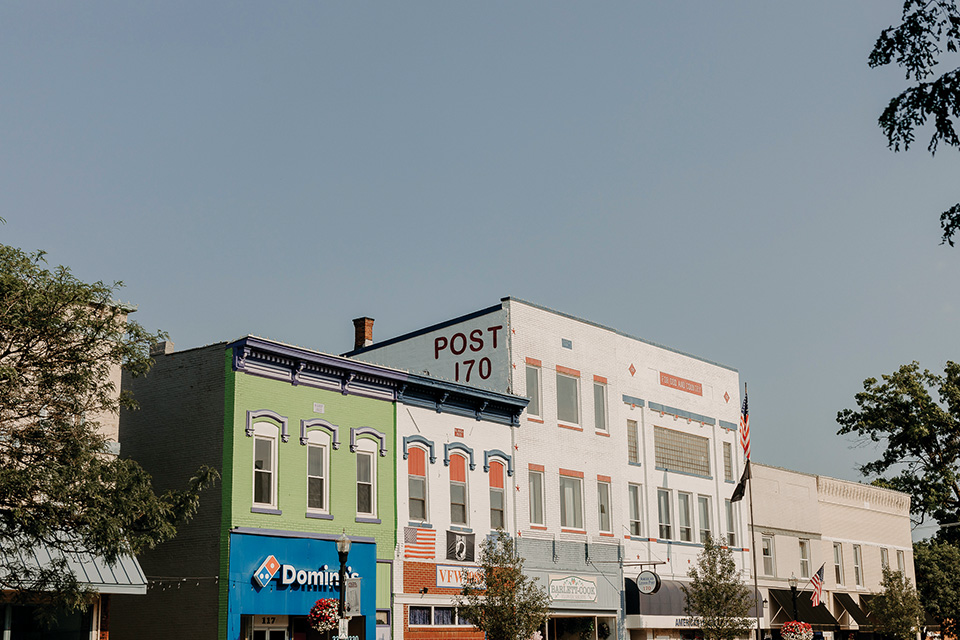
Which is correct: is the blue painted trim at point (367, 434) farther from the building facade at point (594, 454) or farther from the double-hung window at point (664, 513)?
the double-hung window at point (664, 513)

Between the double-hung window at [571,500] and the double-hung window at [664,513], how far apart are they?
16.6 ft

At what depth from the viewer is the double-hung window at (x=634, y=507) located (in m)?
42.2

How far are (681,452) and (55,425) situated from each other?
102ft

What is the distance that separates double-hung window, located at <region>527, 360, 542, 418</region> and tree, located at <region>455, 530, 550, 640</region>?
20.7 feet

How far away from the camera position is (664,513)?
44.2 m

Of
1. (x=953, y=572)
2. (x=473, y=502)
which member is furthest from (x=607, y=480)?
(x=953, y=572)

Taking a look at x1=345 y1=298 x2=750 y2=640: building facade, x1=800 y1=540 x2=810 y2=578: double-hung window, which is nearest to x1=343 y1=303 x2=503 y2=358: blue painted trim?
x1=345 y1=298 x2=750 y2=640: building facade

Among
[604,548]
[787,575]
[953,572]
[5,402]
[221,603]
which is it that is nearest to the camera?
[5,402]

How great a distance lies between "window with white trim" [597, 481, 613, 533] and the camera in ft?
134

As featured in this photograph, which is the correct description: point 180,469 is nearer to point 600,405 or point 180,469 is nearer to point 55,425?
point 55,425

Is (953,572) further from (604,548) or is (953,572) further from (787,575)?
(604,548)

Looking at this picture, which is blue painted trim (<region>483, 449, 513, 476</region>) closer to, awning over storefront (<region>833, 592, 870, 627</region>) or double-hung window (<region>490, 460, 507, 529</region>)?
double-hung window (<region>490, 460, 507, 529</region>)

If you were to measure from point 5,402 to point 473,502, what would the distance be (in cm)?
1974

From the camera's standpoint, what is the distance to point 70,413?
61.4 feet
